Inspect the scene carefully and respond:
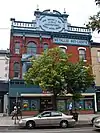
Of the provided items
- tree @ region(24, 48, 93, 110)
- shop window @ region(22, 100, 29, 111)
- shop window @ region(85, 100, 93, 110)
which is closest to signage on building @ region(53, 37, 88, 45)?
shop window @ region(85, 100, 93, 110)

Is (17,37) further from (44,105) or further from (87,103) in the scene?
(87,103)

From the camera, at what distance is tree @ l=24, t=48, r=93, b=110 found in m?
21.9

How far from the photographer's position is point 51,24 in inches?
1326

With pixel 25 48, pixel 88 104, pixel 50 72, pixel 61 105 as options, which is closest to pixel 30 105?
pixel 61 105

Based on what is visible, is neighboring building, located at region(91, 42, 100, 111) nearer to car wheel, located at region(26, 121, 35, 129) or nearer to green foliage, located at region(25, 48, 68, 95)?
green foliage, located at region(25, 48, 68, 95)

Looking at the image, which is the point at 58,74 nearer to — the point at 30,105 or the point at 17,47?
the point at 30,105

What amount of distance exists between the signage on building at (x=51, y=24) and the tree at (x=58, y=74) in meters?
10.5

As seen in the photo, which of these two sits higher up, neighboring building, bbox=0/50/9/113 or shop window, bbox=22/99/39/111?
neighboring building, bbox=0/50/9/113

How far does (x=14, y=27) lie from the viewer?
32.5 meters

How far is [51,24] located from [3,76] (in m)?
9.58

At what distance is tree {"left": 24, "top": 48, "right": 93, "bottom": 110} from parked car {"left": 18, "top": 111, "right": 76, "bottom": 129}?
11.0 ft

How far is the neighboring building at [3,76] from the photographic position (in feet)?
101

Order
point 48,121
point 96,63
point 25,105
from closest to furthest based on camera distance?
point 48,121 → point 25,105 → point 96,63

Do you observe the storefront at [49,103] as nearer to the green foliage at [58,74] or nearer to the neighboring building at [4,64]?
the neighboring building at [4,64]
